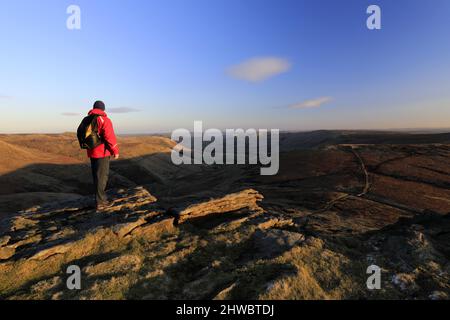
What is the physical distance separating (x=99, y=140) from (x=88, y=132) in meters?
0.51

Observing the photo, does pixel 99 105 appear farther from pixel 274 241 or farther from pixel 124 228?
pixel 274 241

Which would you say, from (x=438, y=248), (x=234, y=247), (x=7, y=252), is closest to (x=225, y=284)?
(x=234, y=247)

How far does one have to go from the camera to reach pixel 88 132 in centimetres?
979

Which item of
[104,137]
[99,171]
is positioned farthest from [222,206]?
[104,137]

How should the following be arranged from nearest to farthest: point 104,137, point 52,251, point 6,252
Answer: point 52,251, point 6,252, point 104,137

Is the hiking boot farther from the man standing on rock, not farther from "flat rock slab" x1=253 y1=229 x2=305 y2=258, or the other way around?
"flat rock slab" x1=253 y1=229 x2=305 y2=258

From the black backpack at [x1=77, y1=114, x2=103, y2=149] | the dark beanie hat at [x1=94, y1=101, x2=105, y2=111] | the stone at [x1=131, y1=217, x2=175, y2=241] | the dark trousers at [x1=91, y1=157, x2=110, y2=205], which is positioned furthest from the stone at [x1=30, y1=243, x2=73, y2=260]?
the dark beanie hat at [x1=94, y1=101, x2=105, y2=111]

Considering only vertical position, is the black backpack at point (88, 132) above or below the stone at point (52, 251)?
above

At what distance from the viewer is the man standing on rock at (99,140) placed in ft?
32.4

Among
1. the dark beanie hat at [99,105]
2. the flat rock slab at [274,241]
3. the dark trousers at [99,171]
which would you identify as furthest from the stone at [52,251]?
the flat rock slab at [274,241]

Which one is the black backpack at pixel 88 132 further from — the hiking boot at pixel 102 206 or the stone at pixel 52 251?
the stone at pixel 52 251

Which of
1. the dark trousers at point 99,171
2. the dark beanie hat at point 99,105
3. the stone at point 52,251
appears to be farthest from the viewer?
the dark trousers at point 99,171

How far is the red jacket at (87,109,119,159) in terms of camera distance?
32.6ft
